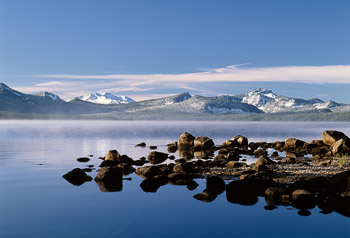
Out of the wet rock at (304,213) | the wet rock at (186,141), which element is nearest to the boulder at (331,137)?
the wet rock at (186,141)

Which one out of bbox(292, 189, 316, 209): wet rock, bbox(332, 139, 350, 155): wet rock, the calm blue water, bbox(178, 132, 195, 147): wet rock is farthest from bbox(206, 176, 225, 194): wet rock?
bbox(178, 132, 195, 147): wet rock

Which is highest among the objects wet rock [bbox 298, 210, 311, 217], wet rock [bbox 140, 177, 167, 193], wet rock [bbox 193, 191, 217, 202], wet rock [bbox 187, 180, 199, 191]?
wet rock [bbox 298, 210, 311, 217]

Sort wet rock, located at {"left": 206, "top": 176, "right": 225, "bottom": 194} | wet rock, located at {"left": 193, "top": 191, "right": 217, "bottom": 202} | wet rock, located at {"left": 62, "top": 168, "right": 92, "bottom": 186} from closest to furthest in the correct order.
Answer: wet rock, located at {"left": 193, "top": 191, "right": 217, "bottom": 202} < wet rock, located at {"left": 206, "top": 176, "right": 225, "bottom": 194} < wet rock, located at {"left": 62, "top": 168, "right": 92, "bottom": 186}

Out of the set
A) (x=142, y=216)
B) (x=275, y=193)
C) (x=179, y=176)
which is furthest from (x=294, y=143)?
(x=142, y=216)

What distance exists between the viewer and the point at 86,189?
21234 millimetres

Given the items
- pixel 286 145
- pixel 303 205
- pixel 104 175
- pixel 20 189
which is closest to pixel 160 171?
pixel 104 175

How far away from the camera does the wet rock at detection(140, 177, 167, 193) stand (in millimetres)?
21370

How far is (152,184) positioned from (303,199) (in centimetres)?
897

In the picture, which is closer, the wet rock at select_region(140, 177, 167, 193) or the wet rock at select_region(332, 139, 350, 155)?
the wet rock at select_region(140, 177, 167, 193)

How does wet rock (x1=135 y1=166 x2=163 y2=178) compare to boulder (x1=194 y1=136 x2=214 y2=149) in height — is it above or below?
above

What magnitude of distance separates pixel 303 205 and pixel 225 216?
361 cm

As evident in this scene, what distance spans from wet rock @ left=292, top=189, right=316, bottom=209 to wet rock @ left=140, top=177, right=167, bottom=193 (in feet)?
24.2

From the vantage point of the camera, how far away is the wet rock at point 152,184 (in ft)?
70.1

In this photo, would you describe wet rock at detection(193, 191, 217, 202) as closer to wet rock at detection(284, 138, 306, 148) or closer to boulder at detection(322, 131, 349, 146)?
wet rock at detection(284, 138, 306, 148)
